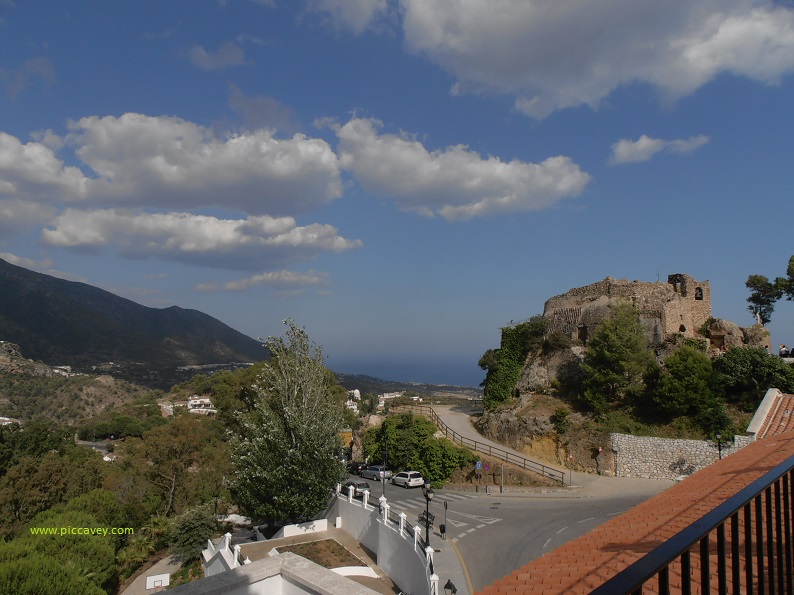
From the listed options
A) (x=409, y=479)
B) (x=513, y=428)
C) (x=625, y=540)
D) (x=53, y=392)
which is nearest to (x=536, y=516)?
(x=409, y=479)

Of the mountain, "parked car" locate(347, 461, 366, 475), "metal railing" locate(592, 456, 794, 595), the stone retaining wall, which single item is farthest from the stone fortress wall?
the mountain

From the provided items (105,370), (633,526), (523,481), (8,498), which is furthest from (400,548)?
(105,370)

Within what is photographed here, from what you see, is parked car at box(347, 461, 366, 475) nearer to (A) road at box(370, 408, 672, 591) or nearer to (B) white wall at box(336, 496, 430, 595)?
(A) road at box(370, 408, 672, 591)

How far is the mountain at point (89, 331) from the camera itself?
105 meters

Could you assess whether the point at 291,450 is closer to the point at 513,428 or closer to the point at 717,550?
the point at 513,428

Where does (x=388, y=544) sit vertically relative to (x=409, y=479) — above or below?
above

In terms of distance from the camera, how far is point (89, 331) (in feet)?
385

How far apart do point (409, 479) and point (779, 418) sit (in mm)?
16889

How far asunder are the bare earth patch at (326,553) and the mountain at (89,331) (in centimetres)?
9948

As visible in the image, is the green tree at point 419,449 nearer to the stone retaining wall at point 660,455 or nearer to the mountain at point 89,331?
the stone retaining wall at point 660,455

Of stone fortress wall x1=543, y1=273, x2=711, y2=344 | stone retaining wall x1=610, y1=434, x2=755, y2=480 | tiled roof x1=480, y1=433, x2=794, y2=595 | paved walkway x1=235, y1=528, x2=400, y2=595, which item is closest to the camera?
tiled roof x1=480, y1=433, x2=794, y2=595

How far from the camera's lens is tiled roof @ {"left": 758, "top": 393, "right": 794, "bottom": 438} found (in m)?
13.1

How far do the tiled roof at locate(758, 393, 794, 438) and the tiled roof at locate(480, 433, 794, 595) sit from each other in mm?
5245

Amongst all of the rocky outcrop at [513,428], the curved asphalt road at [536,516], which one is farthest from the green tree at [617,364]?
the curved asphalt road at [536,516]
